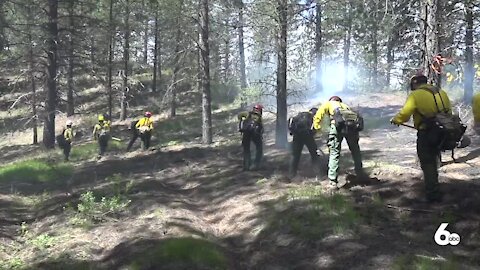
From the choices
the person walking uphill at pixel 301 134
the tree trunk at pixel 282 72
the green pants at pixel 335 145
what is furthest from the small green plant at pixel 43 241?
the tree trunk at pixel 282 72

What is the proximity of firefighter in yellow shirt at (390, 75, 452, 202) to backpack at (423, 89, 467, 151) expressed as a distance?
51 millimetres

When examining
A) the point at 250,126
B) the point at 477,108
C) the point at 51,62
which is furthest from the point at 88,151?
the point at 477,108

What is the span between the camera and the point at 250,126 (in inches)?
473

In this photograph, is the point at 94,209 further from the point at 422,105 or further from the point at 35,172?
the point at 35,172

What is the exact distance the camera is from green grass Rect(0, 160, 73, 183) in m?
14.9

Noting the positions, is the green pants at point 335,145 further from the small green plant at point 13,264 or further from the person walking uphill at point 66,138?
the person walking uphill at point 66,138

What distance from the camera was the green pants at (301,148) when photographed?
418 inches

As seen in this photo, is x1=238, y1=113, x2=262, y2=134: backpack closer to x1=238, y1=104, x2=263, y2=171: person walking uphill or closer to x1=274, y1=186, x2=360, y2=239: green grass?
x1=238, y1=104, x2=263, y2=171: person walking uphill

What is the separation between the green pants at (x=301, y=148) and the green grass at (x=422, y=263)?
5493mm

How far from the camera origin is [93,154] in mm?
20328

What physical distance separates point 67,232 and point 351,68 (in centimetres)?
4978

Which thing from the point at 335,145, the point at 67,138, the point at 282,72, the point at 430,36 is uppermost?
the point at 430,36

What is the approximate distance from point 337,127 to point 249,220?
240 centimetres

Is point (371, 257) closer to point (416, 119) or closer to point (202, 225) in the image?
point (416, 119)
